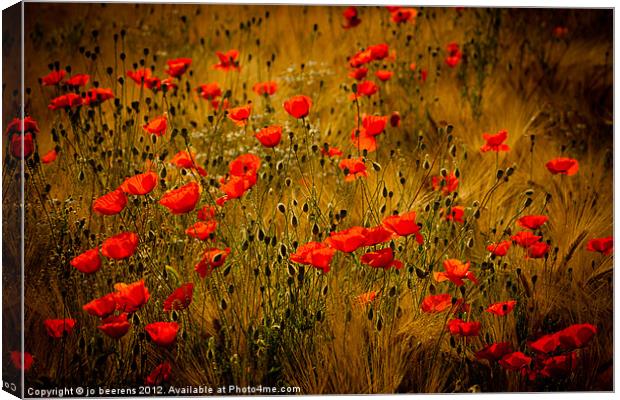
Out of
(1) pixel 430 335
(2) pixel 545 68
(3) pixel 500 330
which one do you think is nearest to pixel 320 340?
(1) pixel 430 335

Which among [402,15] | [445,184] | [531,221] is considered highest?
[402,15]

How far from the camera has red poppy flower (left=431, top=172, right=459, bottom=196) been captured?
3.68m

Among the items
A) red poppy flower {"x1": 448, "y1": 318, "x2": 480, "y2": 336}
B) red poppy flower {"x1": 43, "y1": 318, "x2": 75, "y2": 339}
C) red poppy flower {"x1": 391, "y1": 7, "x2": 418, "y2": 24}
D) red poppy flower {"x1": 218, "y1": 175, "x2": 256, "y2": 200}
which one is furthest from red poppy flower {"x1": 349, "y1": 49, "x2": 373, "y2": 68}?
red poppy flower {"x1": 43, "y1": 318, "x2": 75, "y2": 339}

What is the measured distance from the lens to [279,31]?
3678mm

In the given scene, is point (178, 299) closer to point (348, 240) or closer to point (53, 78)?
point (348, 240)

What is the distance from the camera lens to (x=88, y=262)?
138 inches

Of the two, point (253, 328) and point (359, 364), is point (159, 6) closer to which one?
point (253, 328)

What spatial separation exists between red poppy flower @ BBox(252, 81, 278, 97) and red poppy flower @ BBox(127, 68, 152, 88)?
385mm

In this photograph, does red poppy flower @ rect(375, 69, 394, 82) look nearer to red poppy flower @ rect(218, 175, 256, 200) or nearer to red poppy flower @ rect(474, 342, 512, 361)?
red poppy flower @ rect(218, 175, 256, 200)

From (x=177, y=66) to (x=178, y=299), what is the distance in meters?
0.83

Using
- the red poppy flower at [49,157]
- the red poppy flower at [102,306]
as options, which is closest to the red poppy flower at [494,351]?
the red poppy flower at [102,306]

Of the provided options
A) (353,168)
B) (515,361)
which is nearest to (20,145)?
(353,168)

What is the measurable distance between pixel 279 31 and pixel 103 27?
62 cm

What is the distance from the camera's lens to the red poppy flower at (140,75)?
3629mm
